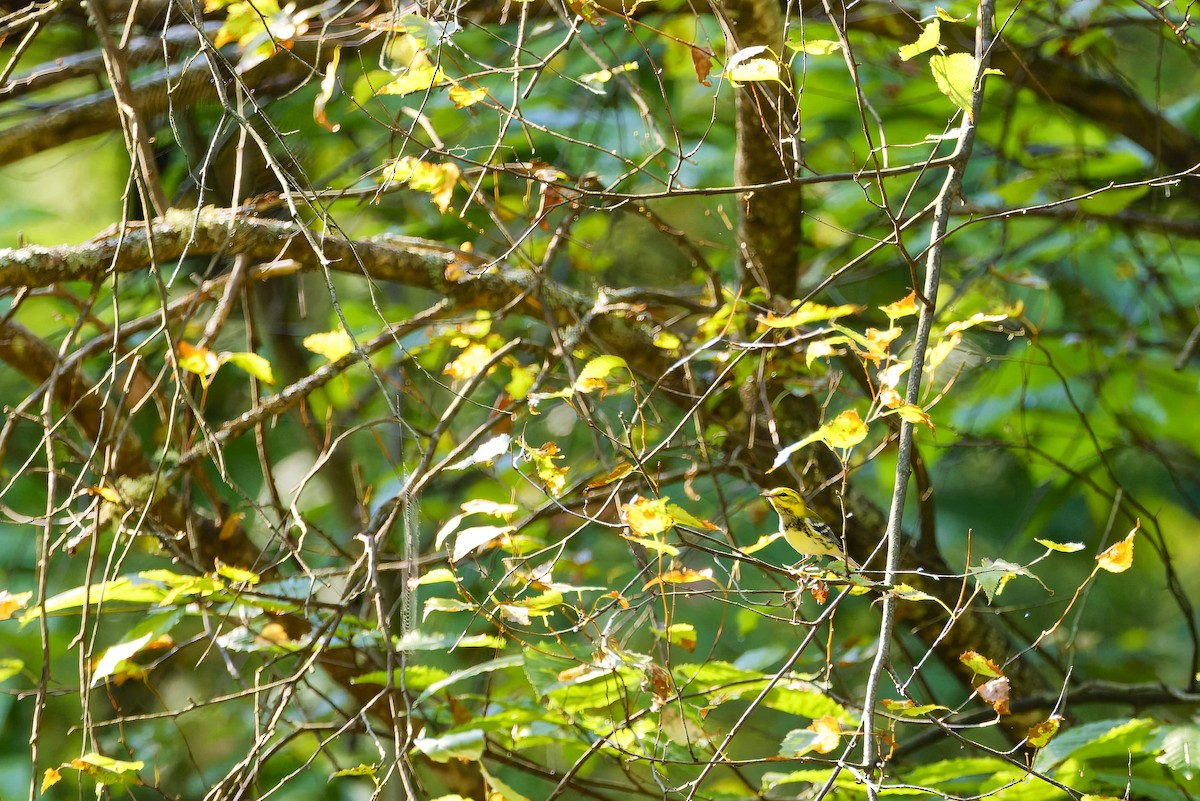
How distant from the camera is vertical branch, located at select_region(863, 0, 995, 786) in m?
0.81

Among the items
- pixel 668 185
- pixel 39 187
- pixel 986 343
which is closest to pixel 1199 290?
pixel 986 343

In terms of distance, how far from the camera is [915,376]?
93 centimetres

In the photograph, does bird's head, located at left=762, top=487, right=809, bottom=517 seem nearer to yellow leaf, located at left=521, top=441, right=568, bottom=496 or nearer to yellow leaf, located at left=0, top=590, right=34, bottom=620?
yellow leaf, located at left=521, top=441, right=568, bottom=496

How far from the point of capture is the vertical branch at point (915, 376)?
2.67 feet

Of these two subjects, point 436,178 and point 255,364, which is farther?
point 255,364

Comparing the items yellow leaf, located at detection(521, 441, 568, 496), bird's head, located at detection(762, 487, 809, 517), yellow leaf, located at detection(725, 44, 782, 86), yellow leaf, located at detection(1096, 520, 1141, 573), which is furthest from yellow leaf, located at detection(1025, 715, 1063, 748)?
yellow leaf, located at detection(725, 44, 782, 86)

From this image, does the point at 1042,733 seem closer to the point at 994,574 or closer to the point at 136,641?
the point at 994,574

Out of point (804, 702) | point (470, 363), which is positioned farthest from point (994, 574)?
point (470, 363)

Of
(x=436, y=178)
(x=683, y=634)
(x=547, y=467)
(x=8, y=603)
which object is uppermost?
(x=436, y=178)

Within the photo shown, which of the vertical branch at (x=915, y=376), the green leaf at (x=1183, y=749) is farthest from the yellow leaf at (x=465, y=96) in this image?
the green leaf at (x=1183, y=749)

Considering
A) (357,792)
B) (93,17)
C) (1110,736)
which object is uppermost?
(93,17)

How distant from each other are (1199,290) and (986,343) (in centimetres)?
49

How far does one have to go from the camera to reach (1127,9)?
6.66ft

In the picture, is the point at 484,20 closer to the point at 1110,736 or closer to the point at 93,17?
the point at 93,17
